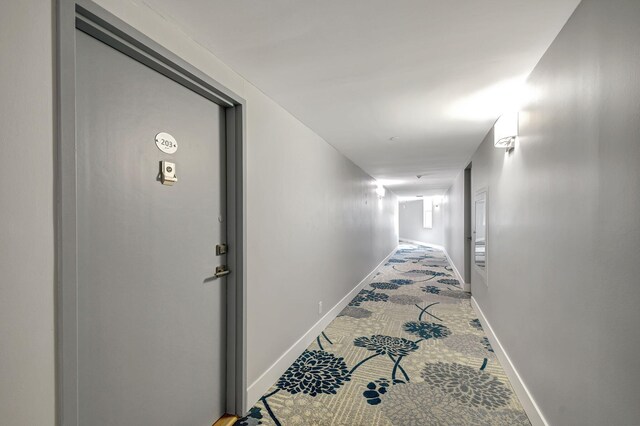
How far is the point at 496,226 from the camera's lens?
303cm

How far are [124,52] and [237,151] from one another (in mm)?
794

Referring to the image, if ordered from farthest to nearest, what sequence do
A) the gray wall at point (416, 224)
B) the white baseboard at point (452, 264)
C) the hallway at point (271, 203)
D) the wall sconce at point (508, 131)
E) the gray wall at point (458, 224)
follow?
the gray wall at point (416, 224) → the gray wall at point (458, 224) → the white baseboard at point (452, 264) → the wall sconce at point (508, 131) → the hallway at point (271, 203)

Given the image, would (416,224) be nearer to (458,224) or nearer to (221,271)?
(458,224)

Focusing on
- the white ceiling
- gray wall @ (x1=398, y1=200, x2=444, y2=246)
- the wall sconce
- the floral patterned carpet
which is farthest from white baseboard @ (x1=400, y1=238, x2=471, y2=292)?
the wall sconce

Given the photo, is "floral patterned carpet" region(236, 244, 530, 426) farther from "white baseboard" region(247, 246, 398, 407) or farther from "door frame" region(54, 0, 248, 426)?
"door frame" region(54, 0, 248, 426)

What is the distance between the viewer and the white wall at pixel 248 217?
910 millimetres

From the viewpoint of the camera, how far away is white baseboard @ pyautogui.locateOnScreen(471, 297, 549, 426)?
6.07 ft

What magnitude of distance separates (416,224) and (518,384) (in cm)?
1392

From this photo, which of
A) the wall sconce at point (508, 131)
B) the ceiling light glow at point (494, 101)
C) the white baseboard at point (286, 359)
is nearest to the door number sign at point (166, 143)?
the white baseboard at point (286, 359)

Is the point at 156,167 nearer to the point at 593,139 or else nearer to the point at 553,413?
the point at 593,139

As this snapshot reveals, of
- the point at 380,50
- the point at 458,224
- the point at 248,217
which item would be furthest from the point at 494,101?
the point at 458,224

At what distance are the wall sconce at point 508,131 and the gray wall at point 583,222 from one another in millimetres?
125

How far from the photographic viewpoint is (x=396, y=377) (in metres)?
2.50

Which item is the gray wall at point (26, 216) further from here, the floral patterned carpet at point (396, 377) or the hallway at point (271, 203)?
the floral patterned carpet at point (396, 377)
